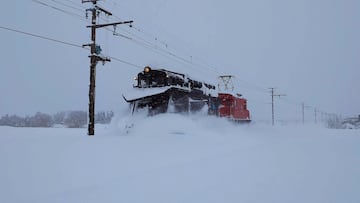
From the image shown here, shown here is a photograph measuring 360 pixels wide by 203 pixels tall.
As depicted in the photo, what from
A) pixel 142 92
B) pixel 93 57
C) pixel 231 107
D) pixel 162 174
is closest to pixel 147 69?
pixel 142 92

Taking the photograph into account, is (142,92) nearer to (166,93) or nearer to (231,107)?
(166,93)

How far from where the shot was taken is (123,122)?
14.2 metres

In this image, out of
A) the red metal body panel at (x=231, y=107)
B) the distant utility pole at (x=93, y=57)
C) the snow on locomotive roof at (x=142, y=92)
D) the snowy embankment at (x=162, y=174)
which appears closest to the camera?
the snowy embankment at (x=162, y=174)

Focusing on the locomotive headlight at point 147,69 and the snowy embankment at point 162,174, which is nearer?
the snowy embankment at point 162,174

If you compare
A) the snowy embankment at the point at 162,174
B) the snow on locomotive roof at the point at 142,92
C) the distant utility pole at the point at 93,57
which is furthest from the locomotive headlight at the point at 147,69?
the snowy embankment at the point at 162,174

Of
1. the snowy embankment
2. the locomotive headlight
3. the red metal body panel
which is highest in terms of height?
the locomotive headlight

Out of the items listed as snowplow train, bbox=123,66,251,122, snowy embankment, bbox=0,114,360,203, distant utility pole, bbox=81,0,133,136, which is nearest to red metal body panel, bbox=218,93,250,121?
snowplow train, bbox=123,66,251,122

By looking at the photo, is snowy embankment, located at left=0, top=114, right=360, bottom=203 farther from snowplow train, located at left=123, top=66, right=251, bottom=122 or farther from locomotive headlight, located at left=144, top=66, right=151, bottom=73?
locomotive headlight, located at left=144, top=66, right=151, bottom=73

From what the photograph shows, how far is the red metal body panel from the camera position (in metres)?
→ 20.1

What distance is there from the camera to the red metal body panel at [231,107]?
20.1 metres

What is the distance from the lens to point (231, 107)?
20.7 meters

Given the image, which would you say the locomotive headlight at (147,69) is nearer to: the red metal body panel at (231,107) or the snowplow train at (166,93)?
the snowplow train at (166,93)

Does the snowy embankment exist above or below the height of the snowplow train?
below

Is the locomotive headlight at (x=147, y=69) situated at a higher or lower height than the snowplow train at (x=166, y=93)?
higher
